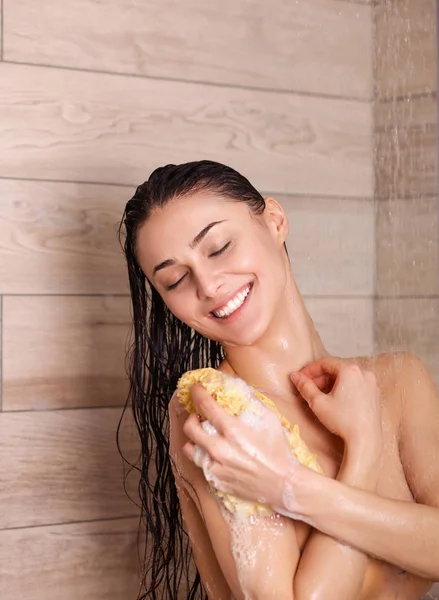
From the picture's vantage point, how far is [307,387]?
1364 mm

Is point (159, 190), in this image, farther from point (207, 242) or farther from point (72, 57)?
point (72, 57)

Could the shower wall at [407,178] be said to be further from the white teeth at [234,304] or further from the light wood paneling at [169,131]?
the white teeth at [234,304]

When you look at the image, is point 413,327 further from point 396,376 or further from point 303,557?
point 303,557

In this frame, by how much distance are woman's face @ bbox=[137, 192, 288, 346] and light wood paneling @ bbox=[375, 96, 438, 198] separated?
0.42 metres

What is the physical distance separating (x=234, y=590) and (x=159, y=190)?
589mm

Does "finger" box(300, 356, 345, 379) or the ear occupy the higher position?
the ear

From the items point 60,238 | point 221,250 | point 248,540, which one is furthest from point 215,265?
point 60,238

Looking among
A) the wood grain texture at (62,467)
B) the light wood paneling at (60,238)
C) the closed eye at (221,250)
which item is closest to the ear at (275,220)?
the closed eye at (221,250)

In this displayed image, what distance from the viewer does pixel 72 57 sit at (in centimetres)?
Result: 191

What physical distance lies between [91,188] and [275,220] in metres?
0.61

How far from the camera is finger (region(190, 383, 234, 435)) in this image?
1215mm

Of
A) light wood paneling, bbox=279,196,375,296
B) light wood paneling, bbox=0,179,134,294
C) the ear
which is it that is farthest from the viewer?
light wood paneling, bbox=279,196,375,296

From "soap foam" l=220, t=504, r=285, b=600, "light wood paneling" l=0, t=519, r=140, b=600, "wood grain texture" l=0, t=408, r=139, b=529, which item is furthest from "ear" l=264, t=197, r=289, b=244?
"light wood paneling" l=0, t=519, r=140, b=600

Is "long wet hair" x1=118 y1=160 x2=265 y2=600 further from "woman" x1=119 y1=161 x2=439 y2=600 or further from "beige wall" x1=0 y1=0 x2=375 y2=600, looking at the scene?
"beige wall" x1=0 y1=0 x2=375 y2=600
